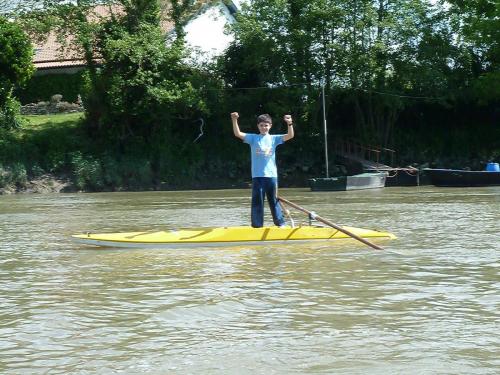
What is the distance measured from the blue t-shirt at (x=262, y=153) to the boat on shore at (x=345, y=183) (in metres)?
19.9

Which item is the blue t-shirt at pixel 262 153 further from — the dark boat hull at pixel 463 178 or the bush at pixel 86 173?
the bush at pixel 86 173

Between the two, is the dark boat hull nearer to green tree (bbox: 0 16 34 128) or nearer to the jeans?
green tree (bbox: 0 16 34 128)

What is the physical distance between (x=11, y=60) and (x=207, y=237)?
93.4 ft

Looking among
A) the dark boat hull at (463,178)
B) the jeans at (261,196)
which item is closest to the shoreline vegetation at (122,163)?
the dark boat hull at (463,178)

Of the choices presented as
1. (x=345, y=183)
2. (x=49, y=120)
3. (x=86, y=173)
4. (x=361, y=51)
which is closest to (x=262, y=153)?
(x=345, y=183)

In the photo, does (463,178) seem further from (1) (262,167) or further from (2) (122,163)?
(1) (262,167)

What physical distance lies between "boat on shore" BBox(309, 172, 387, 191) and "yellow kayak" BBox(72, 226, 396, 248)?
64.8 feet

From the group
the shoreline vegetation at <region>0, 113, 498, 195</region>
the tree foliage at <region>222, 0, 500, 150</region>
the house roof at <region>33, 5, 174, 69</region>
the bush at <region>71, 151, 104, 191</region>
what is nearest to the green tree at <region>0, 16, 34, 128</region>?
the shoreline vegetation at <region>0, 113, 498, 195</region>

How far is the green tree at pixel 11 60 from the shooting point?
1471 inches

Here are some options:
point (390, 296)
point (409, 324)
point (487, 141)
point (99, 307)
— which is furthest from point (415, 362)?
point (487, 141)

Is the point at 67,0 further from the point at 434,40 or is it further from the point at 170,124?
the point at 434,40

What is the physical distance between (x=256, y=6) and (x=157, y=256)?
3187 cm

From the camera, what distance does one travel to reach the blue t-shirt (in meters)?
12.3

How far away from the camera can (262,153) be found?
12.3 metres
